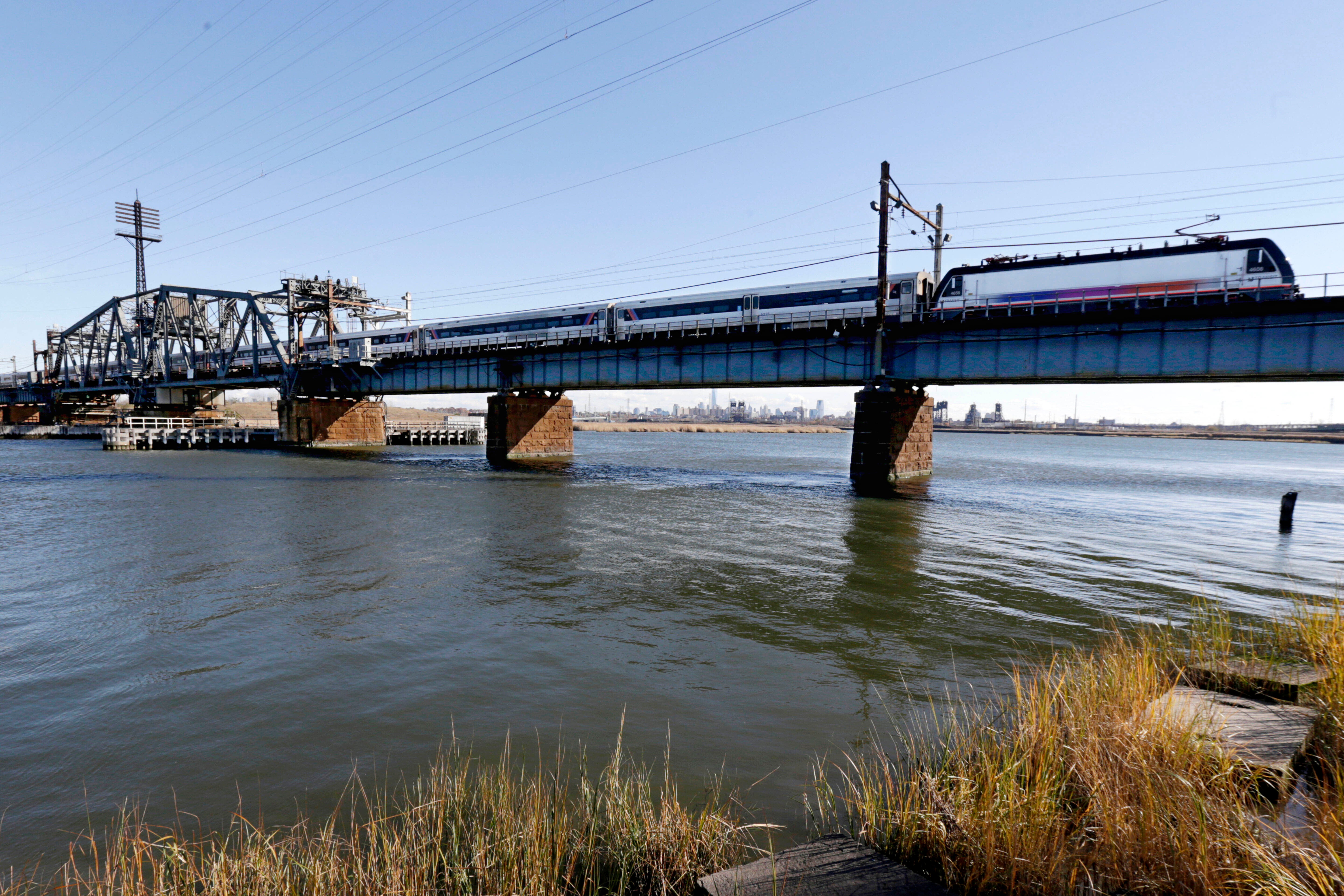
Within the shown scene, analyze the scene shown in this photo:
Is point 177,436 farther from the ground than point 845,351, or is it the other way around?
point 845,351

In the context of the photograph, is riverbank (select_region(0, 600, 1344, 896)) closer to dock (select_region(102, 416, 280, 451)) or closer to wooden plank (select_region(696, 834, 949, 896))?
wooden plank (select_region(696, 834, 949, 896))

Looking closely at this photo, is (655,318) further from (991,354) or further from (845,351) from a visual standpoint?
(991,354)

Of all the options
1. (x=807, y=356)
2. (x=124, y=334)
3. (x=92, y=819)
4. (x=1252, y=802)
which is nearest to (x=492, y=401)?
(x=807, y=356)

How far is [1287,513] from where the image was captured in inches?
977

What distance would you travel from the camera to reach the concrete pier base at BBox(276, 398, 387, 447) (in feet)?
234

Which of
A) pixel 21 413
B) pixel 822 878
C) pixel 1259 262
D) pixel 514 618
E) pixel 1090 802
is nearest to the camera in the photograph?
pixel 822 878

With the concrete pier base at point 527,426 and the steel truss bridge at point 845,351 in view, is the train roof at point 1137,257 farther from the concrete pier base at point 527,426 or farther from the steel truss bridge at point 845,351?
the concrete pier base at point 527,426

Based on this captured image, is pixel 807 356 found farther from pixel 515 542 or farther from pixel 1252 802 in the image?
pixel 1252 802

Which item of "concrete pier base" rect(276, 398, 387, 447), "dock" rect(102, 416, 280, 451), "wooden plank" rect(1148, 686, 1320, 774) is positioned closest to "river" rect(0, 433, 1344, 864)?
"wooden plank" rect(1148, 686, 1320, 774)

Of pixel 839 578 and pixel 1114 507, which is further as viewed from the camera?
pixel 1114 507

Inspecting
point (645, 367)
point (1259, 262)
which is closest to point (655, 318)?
point (645, 367)

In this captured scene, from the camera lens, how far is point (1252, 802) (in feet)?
16.3

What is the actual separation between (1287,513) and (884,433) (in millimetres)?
17684

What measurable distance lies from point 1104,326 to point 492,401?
1796 inches
